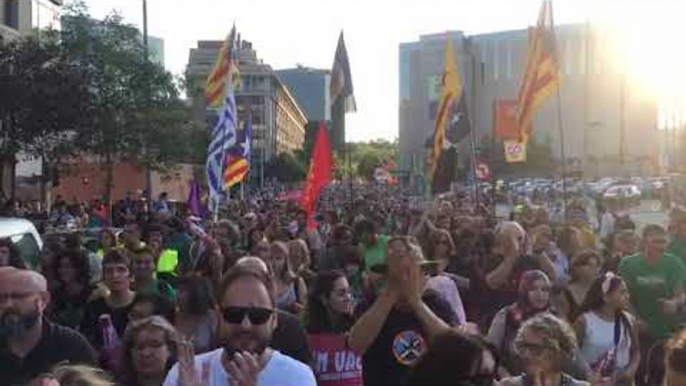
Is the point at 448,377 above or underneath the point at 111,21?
underneath

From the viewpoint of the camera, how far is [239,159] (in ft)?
64.1

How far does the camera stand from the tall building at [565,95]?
111250mm

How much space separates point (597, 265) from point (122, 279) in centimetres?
367

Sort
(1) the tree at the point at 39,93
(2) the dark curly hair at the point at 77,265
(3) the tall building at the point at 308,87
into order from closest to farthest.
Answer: (2) the dark curly hair at the point at 77,265 → (1) the tree at the point at 39,93 → (3) the tall building at the point at 308,87

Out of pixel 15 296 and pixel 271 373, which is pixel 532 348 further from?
pixel 15 296

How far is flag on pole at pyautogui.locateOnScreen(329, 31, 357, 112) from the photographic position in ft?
57.2

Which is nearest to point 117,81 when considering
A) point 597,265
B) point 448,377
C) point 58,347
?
point 597,265

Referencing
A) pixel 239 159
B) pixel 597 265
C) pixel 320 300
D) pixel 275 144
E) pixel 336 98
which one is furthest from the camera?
pixel 275 144

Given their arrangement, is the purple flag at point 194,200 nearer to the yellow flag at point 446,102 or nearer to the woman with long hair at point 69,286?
the yellow flag at point 446,102

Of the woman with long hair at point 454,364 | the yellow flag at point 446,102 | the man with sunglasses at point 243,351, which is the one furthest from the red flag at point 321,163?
the woman with long hair at point 454,364

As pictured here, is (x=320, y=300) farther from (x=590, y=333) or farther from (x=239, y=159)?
(x=239, y=159)

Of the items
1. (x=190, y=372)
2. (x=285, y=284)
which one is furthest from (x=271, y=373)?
(x=285, y=284)

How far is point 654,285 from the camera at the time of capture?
26.9 feet

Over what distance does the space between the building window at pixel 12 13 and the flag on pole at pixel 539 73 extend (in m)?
26.7
